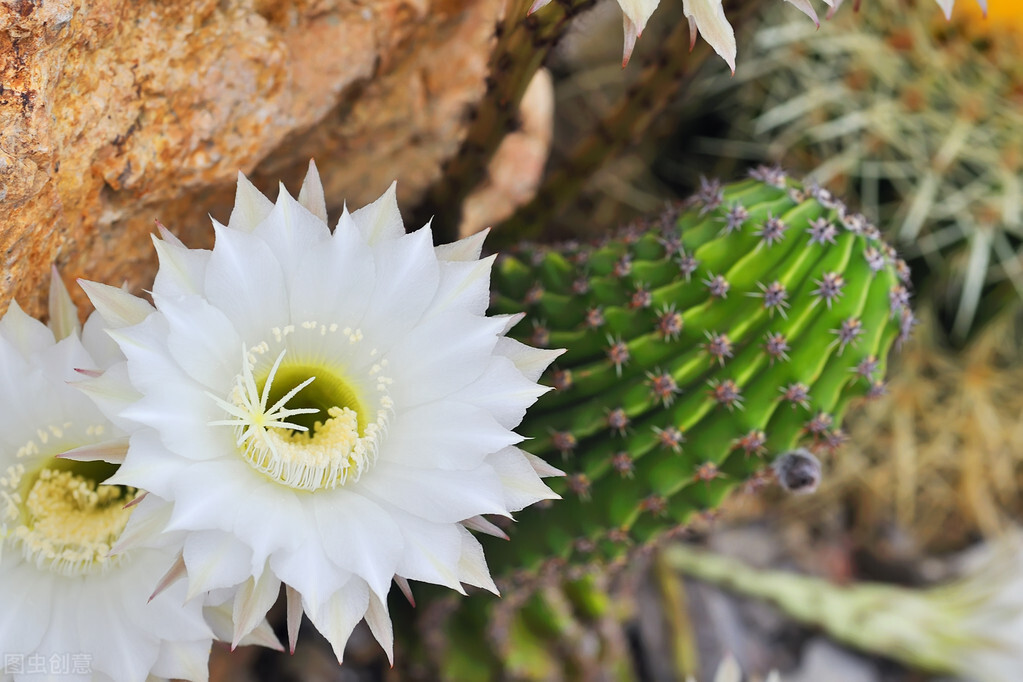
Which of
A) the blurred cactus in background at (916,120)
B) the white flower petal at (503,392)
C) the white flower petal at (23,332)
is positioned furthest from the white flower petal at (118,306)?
the blurred cactus in background at (916,120)

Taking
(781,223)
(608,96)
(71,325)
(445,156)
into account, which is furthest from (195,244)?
(608,96)

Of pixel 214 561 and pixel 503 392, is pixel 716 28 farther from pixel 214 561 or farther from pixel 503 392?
pixel 214 561

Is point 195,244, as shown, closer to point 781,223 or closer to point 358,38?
point 358,38

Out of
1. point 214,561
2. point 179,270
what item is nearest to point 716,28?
point 179,270

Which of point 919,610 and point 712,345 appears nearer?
point 712,345

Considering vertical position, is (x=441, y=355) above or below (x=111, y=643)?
above

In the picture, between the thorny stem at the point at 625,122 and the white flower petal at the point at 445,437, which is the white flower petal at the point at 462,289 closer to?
the white flower petal at the point at 445,437

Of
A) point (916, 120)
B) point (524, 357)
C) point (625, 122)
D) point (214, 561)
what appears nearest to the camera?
point (214, 561)
